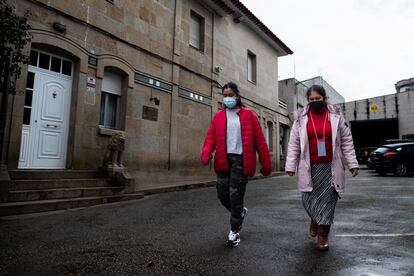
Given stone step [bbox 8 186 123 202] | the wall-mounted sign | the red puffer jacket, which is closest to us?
the red puffer jacket

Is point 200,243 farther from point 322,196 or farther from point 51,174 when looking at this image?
point 51,174

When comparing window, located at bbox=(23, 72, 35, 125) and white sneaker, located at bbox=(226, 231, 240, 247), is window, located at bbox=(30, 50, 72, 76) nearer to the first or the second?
window, located at bbox=(23, 72, 35, 125)

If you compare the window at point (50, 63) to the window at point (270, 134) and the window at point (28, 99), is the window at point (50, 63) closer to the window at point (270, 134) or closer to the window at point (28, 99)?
the window at point (28, 99)

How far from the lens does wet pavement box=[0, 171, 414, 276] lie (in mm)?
2959

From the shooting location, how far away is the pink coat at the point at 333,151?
360 centimetres

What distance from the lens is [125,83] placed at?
33.1 ft

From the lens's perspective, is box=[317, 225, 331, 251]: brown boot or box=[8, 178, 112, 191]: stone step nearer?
box=[317, 225, 331, 251]: brown boot

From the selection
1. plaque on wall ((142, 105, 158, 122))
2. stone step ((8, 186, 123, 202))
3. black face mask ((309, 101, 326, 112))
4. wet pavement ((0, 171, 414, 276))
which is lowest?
wet pavement ((0, 171, 414, 276))

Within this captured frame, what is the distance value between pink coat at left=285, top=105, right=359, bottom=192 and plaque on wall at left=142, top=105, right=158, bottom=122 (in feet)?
24.3

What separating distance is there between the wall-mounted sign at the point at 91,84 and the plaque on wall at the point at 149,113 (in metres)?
1.92

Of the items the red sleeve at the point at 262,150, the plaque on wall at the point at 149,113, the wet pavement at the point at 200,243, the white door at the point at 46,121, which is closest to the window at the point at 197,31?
the plaque on wall at the point at 149,113

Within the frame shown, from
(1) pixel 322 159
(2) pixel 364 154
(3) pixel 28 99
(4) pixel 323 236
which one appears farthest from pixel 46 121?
(2) pixel 364 154

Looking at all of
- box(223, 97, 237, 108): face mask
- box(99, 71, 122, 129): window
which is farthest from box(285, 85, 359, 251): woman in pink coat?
box(99, 71, 122, 129): window

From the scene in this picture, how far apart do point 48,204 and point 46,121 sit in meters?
2.74
